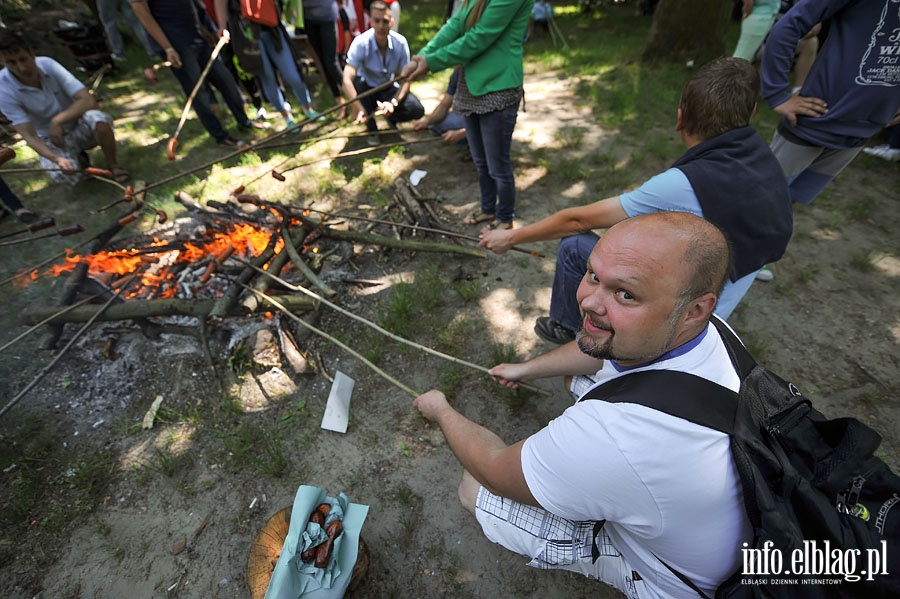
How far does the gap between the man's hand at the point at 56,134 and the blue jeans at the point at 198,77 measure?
1470mm

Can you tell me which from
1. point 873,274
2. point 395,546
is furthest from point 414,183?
point 873,274

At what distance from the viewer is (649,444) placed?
111cm

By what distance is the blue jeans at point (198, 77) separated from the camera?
5121 mm

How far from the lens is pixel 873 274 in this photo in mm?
3492

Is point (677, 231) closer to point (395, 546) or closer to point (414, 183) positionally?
point (395, 546)

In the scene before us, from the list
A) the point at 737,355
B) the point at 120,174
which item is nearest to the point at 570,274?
the point at 737,355

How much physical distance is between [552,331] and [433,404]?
1.28 meters

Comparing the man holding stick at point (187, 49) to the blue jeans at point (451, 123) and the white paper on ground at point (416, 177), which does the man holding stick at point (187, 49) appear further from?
the blue jeans at point (451, 123)

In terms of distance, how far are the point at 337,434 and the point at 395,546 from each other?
797mm

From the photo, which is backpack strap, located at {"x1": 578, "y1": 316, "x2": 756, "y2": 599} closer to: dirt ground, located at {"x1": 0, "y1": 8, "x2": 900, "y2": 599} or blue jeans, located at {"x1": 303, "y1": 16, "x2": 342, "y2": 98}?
dirt ground, located at {"x1": 0, "y1": 8, "x2": 900, "y2": 599}

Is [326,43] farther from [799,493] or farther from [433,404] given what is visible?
[799,493]

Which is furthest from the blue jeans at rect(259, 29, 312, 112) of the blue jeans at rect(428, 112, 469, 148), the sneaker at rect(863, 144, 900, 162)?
the sneaker at rect(863, 144, 900, 162)

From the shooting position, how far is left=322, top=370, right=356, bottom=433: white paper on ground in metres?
2.65

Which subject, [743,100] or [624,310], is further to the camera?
[743,100]
